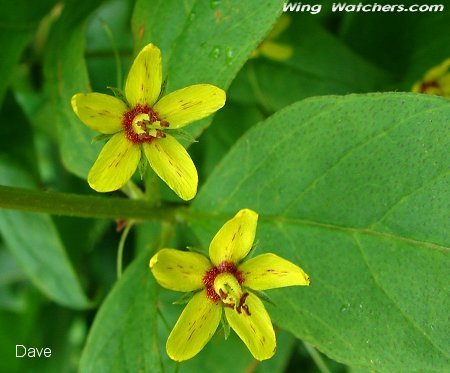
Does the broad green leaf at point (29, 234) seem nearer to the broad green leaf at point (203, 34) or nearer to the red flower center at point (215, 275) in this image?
the broad green leaf at point (203, 34)

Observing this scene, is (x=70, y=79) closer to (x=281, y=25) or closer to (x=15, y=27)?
(x=15, y=27)

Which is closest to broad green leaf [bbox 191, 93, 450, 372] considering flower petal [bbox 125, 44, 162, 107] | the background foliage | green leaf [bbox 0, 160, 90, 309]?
the background foliage

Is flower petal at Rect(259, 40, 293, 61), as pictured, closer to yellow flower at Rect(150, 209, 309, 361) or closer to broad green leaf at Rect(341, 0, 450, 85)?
broad green leaf at Rect(341, 0, 450, 85)

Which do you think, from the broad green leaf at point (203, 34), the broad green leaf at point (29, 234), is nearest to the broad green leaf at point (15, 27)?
the broad green leaf at point (29, 234)

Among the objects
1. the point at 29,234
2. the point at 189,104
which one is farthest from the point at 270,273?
Result: the point at 29,234

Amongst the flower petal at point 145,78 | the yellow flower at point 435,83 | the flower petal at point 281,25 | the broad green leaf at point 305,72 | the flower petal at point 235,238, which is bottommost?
the flower petal at point 235,238

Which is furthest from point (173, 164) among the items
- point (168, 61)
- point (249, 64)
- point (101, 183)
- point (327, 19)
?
point (327, 19)
